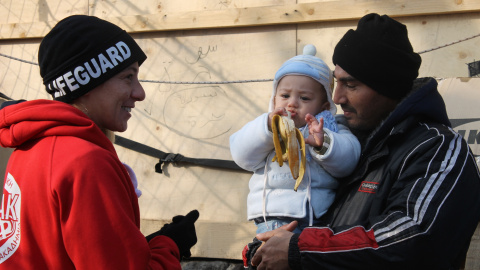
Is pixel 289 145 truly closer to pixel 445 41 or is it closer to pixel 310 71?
pixel 310 71

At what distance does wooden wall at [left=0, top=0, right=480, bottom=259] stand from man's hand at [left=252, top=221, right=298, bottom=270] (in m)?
2.72

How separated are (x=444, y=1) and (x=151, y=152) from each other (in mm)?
3104

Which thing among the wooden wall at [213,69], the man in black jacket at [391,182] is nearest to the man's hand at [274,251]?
the man in black jacket at [391,182]

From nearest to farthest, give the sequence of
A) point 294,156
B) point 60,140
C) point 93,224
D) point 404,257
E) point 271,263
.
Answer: point 93,224, point 60,140, point 404,257, point 271,263, point 294,156

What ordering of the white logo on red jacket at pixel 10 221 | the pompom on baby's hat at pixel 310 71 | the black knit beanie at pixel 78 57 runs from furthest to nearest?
the pompom on baby's hat at pixel 310 71, the black knit beanie at pixel 78 57, the white logo on red jacket at pixel 10 221

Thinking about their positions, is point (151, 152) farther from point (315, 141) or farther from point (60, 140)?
point (60, 140)

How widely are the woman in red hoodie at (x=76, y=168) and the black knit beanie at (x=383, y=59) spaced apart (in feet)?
3.25

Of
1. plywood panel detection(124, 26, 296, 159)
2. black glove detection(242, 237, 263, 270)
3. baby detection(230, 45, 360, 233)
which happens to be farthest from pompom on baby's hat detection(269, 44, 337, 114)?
plywood panel detection(124, 26, 296, 159)

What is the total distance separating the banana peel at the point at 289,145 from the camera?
2170 mm

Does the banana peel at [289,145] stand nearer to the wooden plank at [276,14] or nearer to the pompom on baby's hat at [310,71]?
the pompom on baby's hat at [310,71]

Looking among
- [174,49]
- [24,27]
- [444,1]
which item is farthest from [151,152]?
[444,1]

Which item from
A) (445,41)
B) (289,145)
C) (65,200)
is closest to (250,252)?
(289,145)

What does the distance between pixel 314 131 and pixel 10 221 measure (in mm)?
1252

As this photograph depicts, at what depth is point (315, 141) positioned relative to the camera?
2.24m
